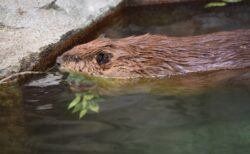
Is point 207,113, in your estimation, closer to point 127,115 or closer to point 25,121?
point 127,115

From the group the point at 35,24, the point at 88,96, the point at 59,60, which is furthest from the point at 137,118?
the point at 35,24

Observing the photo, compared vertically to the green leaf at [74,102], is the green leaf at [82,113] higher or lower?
lower

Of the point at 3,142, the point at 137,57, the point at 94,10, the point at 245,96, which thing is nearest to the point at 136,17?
the point at 94,10

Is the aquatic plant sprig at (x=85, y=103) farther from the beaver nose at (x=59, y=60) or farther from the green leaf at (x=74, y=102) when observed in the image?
the beaver nose at (x=59, y=60)

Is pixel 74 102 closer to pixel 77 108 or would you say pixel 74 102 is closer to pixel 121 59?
pixel 77 108

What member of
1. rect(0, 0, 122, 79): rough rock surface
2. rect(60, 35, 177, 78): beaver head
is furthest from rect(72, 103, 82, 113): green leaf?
rect(0, 0, 122, 79): rough rock surface

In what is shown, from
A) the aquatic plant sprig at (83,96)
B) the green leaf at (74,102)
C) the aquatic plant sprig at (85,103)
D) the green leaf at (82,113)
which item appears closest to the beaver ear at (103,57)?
the aquatic plant sprig at (83,96)
